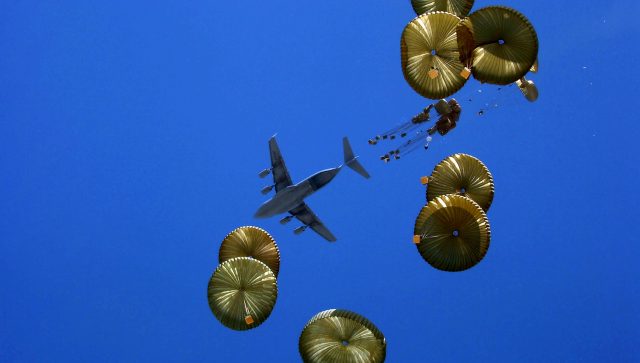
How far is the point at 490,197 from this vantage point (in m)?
34.7

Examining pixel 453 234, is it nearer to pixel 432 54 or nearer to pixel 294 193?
pixel 432 54

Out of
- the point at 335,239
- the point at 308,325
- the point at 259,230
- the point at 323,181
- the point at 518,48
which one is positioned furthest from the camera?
the point at 335,239

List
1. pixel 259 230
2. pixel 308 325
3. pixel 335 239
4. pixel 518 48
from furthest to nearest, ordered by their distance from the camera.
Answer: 1. pixel 335 239
2. pixel 259 230
3. pixel 308 325
4. pixel 518 48

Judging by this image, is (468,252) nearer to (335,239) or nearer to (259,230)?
(259,230)

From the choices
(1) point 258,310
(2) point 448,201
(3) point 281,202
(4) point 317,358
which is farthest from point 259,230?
(3) point 281,202

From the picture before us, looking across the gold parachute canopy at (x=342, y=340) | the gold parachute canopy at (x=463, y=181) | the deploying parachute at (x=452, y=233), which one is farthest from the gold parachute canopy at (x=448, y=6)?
the gold parachute canopy at (x=342, y=340)

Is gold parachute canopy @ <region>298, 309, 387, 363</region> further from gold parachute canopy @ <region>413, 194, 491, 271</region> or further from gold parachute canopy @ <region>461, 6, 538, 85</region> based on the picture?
gold parachute canopy @ <region>461, 6, 538, 85</region>

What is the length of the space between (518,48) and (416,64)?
15.2ft

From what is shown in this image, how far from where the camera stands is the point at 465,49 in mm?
30453

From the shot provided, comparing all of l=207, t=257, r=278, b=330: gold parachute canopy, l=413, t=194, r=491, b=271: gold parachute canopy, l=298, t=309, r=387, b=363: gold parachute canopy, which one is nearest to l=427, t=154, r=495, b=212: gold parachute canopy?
l=413, t=194, r=491, b=271: gold parachute canopy

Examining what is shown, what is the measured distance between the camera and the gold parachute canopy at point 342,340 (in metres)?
31.4

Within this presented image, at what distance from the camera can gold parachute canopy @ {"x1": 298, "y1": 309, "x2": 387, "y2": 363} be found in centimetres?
3138

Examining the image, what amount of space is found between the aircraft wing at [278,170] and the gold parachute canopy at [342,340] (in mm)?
23739

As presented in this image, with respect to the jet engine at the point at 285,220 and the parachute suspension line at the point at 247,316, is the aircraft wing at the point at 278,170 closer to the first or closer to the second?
the jet engine at the point at 285,220
